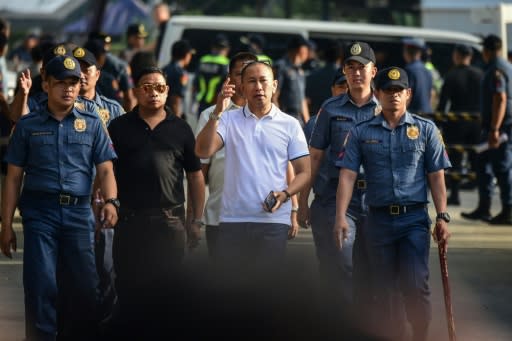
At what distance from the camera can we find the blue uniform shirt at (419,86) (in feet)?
54.2

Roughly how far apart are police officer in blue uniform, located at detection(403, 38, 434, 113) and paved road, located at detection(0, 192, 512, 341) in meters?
2.45

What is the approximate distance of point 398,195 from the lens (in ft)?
26.1

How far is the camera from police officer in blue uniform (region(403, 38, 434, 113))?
16.4 meters

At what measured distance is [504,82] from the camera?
47.1ft

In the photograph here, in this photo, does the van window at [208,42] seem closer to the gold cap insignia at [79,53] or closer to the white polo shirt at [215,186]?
the white polo shirt at [215,186]

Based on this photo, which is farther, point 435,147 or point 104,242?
point 104,242

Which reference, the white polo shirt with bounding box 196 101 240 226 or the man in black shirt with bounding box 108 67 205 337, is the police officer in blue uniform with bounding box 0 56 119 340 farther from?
the white polo shirt with bounding box 196 101 240 226

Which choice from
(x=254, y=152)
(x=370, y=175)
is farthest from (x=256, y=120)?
(x=370, y=175)

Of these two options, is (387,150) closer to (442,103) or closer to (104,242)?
(104,242)

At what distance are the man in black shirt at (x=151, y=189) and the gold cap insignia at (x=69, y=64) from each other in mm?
988

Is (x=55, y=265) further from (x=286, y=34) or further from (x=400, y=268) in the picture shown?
(x=286, y=34)

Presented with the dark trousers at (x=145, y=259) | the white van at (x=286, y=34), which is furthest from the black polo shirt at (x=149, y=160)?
the white van at (x=286, y=34)

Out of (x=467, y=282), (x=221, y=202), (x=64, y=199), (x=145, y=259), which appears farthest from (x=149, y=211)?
(x=467, y=282)

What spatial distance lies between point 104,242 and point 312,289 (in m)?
1.90
